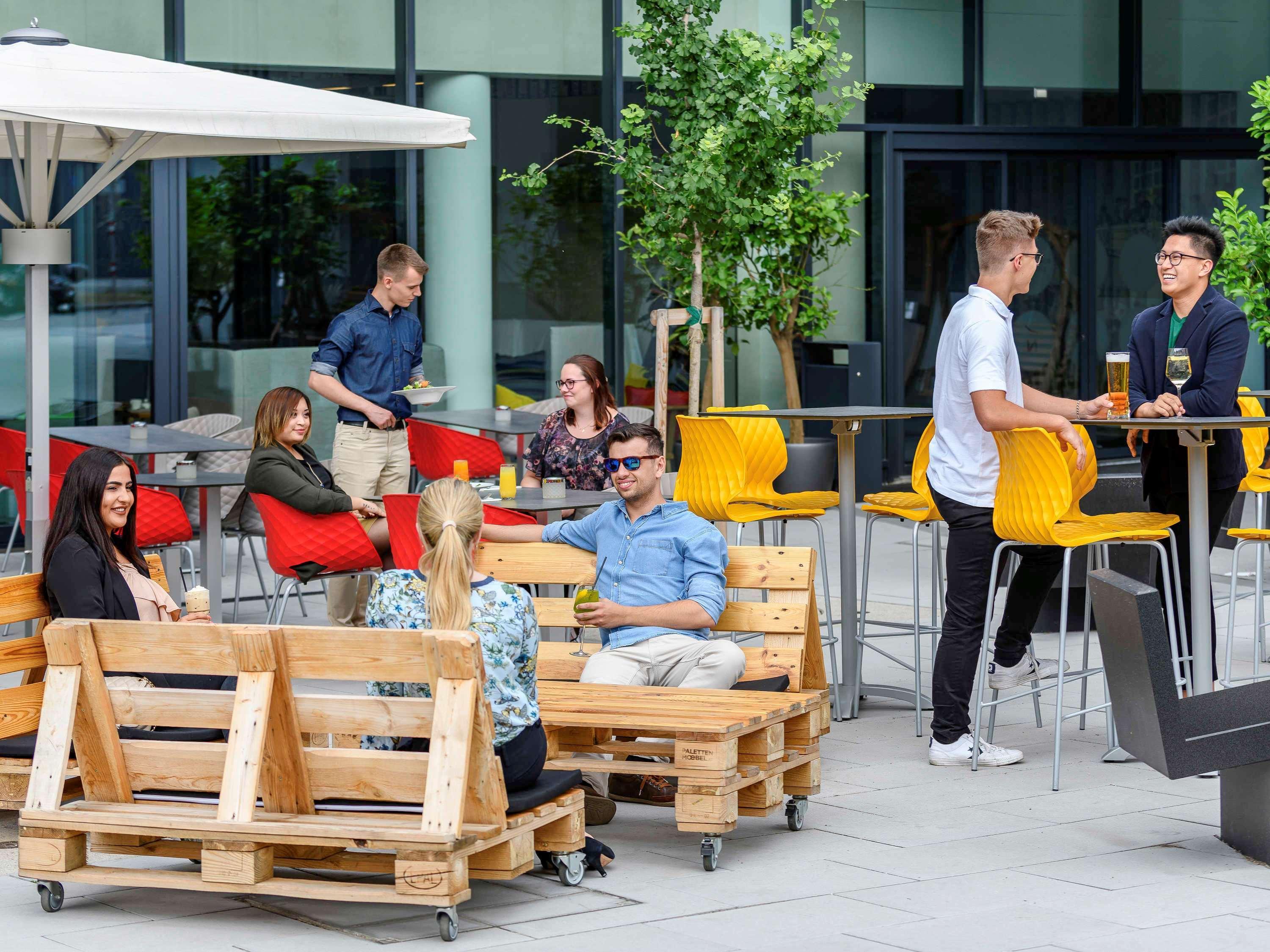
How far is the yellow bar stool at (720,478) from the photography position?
25.0 feet

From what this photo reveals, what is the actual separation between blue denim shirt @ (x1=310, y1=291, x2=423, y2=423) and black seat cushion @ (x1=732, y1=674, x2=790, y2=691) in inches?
140

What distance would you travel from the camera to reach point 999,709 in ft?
24.4

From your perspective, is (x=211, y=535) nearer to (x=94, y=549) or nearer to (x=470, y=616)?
(x=94, y=549)

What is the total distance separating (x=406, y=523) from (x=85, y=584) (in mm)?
2312

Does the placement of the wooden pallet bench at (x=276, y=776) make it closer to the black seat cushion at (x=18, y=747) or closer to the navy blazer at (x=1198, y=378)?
the black seat cushion at (x=18, y=747)

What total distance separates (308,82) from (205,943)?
916cm

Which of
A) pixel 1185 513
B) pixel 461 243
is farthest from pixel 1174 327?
pixel 461 243

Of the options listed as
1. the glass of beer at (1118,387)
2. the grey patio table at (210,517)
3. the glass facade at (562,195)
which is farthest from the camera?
the glass facade at (562,195)

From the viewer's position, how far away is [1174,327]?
685cm

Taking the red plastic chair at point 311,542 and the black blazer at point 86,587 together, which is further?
the red plastic chair at point 311,542

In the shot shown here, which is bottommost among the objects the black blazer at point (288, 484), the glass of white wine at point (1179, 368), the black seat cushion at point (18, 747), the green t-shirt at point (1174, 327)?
the black seat cushion at point (18, 747)

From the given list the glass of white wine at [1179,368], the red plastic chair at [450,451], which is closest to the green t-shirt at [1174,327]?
the glass of white wine at [1179,368]

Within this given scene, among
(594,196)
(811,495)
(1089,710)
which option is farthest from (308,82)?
(1089,710)

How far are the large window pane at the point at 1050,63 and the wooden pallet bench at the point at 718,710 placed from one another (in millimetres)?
10194
